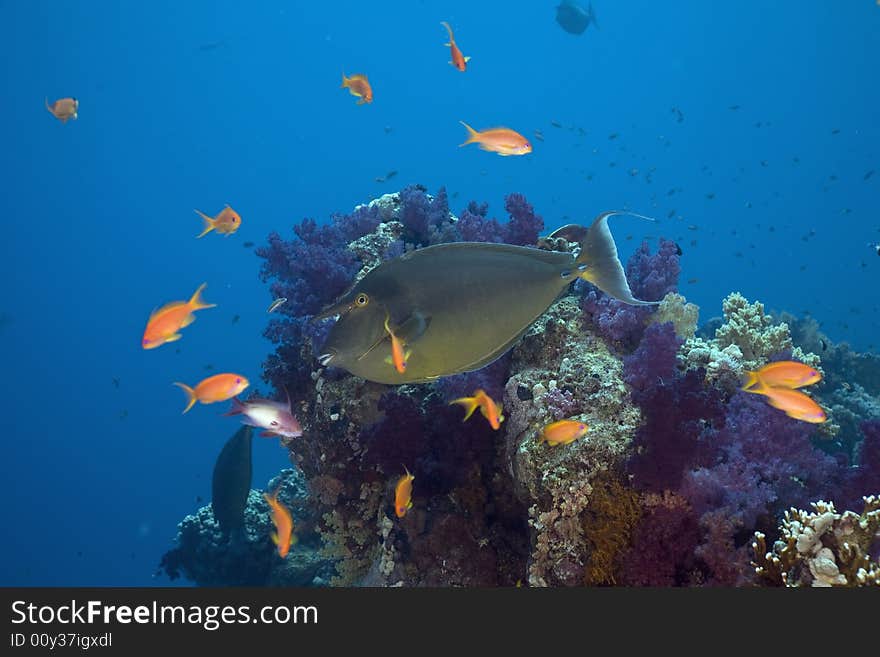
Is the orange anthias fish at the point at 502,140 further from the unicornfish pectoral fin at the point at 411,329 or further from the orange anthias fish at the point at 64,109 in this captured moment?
the orange anthias fish at the point at 64,109

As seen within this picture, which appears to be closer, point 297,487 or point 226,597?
point 226,597

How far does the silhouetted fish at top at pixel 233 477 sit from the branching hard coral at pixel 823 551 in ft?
18.2

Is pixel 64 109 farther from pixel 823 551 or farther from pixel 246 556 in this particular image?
pixel 823 551

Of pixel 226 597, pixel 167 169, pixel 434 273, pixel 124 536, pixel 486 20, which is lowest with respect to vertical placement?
pixel 124 536

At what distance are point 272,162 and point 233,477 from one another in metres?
89.4

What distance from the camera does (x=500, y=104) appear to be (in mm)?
90500

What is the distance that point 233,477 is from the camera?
7.18 metres

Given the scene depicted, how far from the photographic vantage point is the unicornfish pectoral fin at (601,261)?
8.87 feet

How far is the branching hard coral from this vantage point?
9.11 feet

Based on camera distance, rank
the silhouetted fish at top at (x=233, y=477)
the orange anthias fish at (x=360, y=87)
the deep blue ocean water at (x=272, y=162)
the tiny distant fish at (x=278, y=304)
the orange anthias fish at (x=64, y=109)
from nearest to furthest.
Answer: the tiny distant fish at (x=278, y=304) → the silhouetted fish at top at (x=233, y=477) → the orange anthias fish at (x=360, y=87) → the orange anthias fish at (x=64, y=109) → the deep blue ocean water at (x=272, y=162)

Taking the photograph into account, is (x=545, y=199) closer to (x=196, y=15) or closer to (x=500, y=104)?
(x=500, y=104)

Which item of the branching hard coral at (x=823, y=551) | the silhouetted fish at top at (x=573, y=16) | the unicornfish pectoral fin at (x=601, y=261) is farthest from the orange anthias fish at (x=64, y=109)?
the silhouetted fish at top at (x=573, y=16)

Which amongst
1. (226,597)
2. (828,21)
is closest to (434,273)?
(226,597)

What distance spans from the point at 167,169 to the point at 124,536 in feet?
166
